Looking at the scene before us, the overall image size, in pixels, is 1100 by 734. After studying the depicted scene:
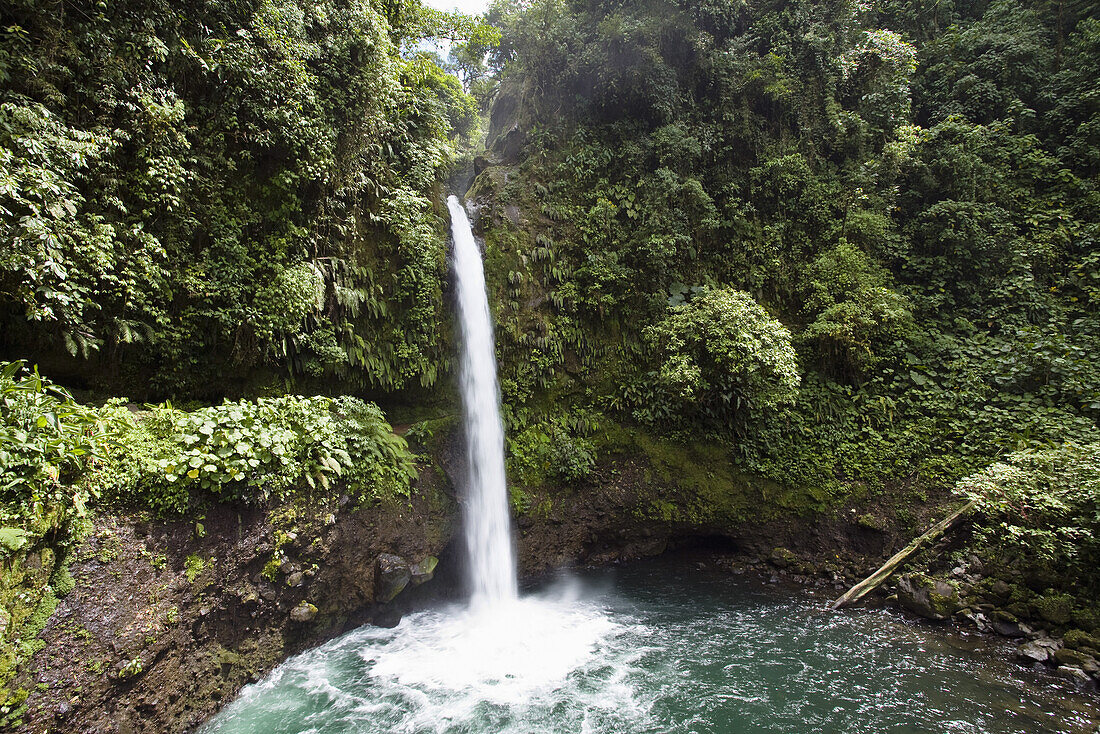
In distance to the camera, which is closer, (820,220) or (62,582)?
(62,582)

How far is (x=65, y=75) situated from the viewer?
221 inches

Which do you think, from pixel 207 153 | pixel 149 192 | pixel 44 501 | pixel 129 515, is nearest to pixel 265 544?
pixel 129 515

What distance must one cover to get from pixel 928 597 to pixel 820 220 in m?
9.27

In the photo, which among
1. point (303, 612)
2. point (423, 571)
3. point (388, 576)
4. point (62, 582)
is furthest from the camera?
point (423, 571)

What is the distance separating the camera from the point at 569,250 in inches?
475

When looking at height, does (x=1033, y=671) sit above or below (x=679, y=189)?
below

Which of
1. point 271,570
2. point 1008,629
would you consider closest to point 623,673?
point 271,570

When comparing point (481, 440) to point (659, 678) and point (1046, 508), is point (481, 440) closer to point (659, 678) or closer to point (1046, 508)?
point (659, 678)

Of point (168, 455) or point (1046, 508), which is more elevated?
point (168, 455)

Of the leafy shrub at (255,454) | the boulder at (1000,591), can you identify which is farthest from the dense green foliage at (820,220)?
the leafy shrub at (255,454)

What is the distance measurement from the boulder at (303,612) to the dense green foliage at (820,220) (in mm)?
5306

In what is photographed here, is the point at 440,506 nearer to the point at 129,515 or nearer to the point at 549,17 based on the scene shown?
the point at 129,515

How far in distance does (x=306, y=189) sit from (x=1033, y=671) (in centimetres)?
1321

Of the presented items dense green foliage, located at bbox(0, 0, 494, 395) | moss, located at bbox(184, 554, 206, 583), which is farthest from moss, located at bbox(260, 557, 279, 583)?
dense green foliage, located at bbox(0, 0, 494, 395)
